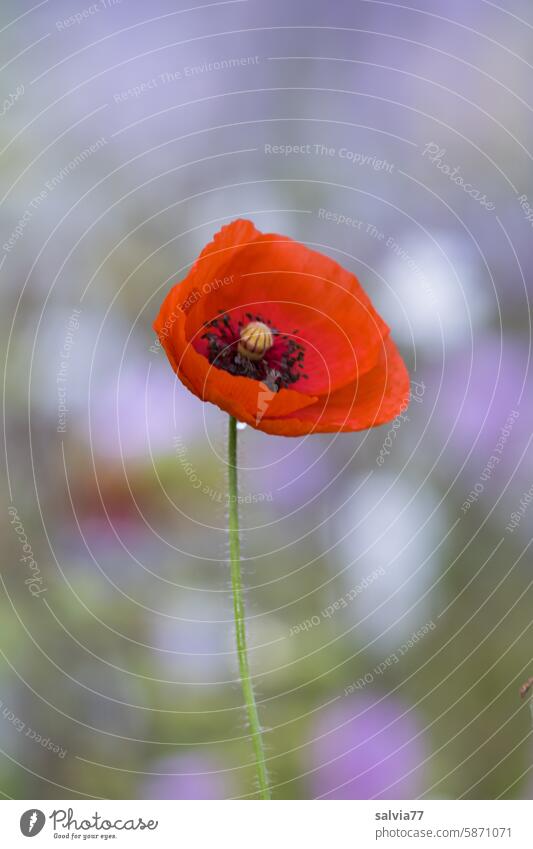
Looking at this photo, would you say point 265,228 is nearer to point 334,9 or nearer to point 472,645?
point 334,9

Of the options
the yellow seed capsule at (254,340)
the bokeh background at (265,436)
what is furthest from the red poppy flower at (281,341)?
the bokeh background at (265,436)

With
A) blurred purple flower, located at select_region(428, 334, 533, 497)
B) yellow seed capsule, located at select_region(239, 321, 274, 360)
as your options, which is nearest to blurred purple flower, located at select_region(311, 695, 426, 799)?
blurred purple flower, located at select_region(428, 334, 533, 497)

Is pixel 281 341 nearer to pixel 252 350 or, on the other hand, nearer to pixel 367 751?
pixel 252 350
